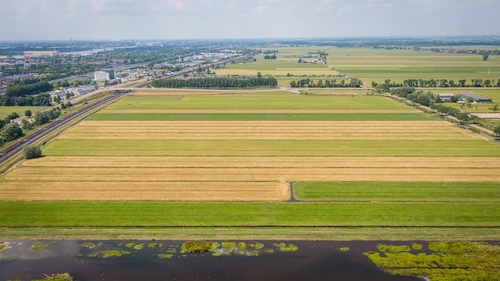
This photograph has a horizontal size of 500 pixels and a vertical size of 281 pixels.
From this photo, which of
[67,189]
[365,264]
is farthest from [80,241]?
[365,264]

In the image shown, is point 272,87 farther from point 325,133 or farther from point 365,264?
point 365,264

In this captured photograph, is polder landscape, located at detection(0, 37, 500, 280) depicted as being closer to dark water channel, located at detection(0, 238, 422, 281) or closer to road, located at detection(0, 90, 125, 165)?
dark water channel, located at detection(0, 238, 422, 281)

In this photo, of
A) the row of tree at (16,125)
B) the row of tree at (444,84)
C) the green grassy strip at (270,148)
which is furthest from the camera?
the row of tree at (444,84)

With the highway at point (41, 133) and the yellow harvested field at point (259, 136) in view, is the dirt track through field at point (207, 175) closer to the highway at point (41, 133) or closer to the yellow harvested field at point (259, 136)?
the highway at point (41, 133)

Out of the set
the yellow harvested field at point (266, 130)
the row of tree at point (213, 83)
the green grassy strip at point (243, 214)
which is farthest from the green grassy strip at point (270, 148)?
the row of tree at point (213, 83)

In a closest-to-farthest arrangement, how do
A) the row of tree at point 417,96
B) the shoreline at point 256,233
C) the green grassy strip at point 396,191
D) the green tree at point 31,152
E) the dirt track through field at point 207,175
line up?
the shoreline at point 256,233
the green grassy strip at point 396,191
the dirt track through field at point 207,175
the green tree at point 31,152
the row of tree at point 417,96

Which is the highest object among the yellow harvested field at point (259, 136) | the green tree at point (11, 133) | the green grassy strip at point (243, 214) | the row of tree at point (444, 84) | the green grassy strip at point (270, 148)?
the row of tree at point (444, 84)
